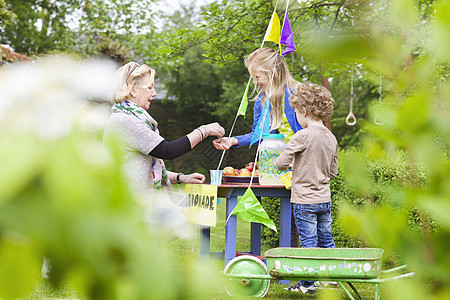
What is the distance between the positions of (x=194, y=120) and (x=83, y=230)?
665 inches

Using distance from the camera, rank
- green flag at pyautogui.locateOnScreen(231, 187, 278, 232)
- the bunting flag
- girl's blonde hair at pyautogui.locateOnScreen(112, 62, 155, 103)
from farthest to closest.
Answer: the bunting flag, green flag at pyautogui.locateOnScreen(231, 187, 278, 232), girl's blonde hair at pyautogui.locateOnScreen(112, 62, 155, 103)

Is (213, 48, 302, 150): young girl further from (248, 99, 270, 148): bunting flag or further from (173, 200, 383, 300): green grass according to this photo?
(173, 200, 383, 300): green grass

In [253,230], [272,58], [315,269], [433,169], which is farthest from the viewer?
[253,230]

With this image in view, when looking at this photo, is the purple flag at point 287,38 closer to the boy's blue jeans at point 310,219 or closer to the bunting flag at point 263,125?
the bunting flag at point 263,125

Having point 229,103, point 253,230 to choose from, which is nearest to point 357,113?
point 229,103

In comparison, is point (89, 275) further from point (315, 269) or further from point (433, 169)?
point (315, 269)

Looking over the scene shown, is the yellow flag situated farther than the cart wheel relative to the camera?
Yes

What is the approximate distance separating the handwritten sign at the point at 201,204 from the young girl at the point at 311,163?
0.50m

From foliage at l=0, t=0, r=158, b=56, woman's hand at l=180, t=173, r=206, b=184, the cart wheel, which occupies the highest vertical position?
foliage at l=0, t=0, r=158, b=56

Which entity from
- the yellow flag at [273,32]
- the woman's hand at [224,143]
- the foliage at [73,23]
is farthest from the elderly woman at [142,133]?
the foliage at [73,23]

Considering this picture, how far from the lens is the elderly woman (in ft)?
9.09

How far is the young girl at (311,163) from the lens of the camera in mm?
3225

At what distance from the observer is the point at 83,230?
0.23m

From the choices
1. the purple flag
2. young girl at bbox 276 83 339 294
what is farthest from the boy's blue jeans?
the purple flag
